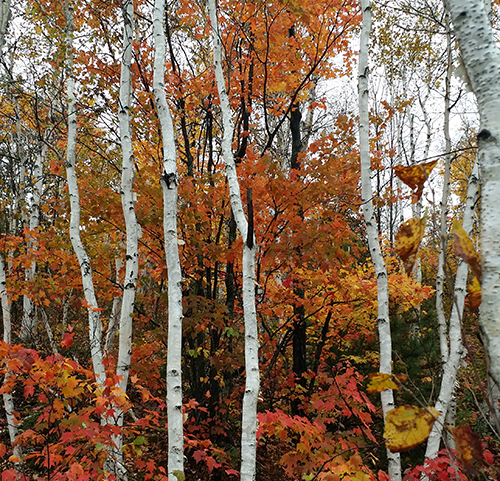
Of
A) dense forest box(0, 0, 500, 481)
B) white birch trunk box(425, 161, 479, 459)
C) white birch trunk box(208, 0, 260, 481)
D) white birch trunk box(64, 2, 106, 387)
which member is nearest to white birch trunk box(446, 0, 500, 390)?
dense forest box(0, 0, 500, 481)

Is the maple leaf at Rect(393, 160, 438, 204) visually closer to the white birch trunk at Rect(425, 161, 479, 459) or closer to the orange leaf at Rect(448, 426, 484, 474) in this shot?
the orange leaf at Rect(448, 426, 484, 474)

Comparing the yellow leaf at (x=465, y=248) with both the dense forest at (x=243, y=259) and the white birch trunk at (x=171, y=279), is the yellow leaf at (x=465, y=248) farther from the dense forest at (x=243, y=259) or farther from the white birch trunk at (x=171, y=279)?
the white birch trunk at (x=171, y=279)

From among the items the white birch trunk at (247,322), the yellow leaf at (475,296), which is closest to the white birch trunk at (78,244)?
the white birch trunk at (247,322)

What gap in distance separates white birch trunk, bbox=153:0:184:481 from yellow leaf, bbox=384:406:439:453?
196cm

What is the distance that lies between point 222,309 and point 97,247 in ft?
12.1

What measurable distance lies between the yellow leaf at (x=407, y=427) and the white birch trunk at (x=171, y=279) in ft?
6.44

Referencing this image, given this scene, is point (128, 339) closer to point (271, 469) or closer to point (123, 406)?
point (123, 406)

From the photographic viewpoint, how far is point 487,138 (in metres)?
1.01

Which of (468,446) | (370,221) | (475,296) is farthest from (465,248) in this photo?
(370,221)

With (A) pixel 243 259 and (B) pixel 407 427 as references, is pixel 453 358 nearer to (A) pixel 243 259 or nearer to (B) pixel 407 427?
(A) pixel 243 259

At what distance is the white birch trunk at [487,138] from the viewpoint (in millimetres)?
899

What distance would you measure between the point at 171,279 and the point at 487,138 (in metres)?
2.36

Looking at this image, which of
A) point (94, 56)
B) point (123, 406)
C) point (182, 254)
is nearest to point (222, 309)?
point (182, 254)

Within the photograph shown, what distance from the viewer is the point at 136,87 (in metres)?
5.21
